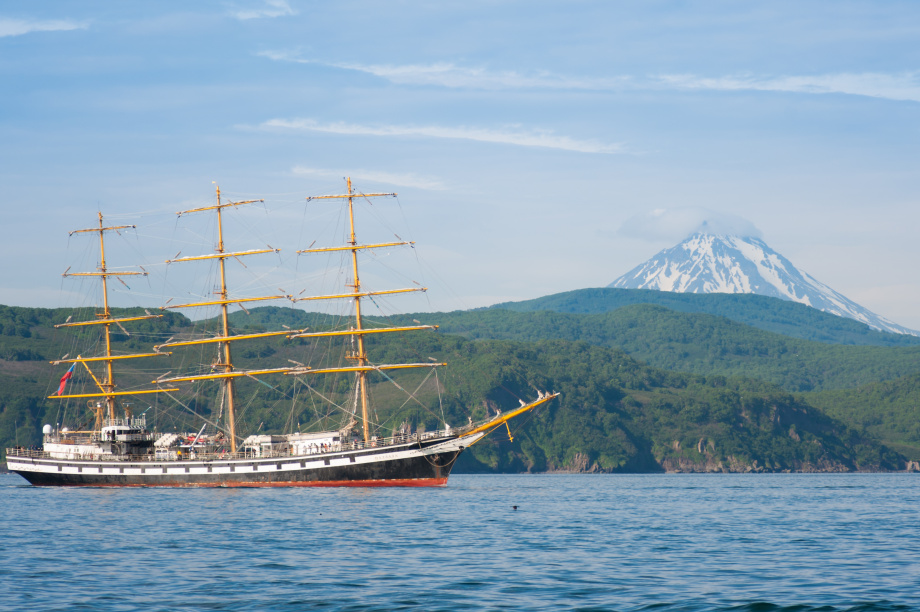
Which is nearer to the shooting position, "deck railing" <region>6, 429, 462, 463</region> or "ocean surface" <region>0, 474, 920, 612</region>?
"ocean surface" <region>0, 474, 920, 612</region>

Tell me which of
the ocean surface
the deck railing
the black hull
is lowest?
the ocean surface

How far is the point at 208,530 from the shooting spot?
57.5 metres

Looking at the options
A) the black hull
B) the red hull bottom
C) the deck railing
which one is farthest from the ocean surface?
the deck railing

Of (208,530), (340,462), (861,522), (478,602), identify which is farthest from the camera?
(340,462)

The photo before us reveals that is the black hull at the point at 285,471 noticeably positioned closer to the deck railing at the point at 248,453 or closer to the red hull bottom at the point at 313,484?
the red hull bottom at the point at 313,484

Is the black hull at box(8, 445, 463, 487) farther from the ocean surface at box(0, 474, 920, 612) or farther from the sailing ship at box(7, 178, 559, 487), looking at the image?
the ocean surface at box(0, 474, 920, 612)

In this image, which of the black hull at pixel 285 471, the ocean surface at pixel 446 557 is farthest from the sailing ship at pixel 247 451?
the ocean surface at pixel 446 557

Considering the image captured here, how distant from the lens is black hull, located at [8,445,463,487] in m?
98.6

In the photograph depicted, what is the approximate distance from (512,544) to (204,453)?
64.3 m

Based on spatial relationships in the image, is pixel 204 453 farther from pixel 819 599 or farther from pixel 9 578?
pixel 819 599

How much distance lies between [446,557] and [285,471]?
58.0m

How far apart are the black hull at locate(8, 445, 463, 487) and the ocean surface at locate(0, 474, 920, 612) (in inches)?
724

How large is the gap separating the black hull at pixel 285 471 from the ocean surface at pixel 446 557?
18.4 meters

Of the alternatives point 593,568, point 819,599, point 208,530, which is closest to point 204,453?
point 208,530
